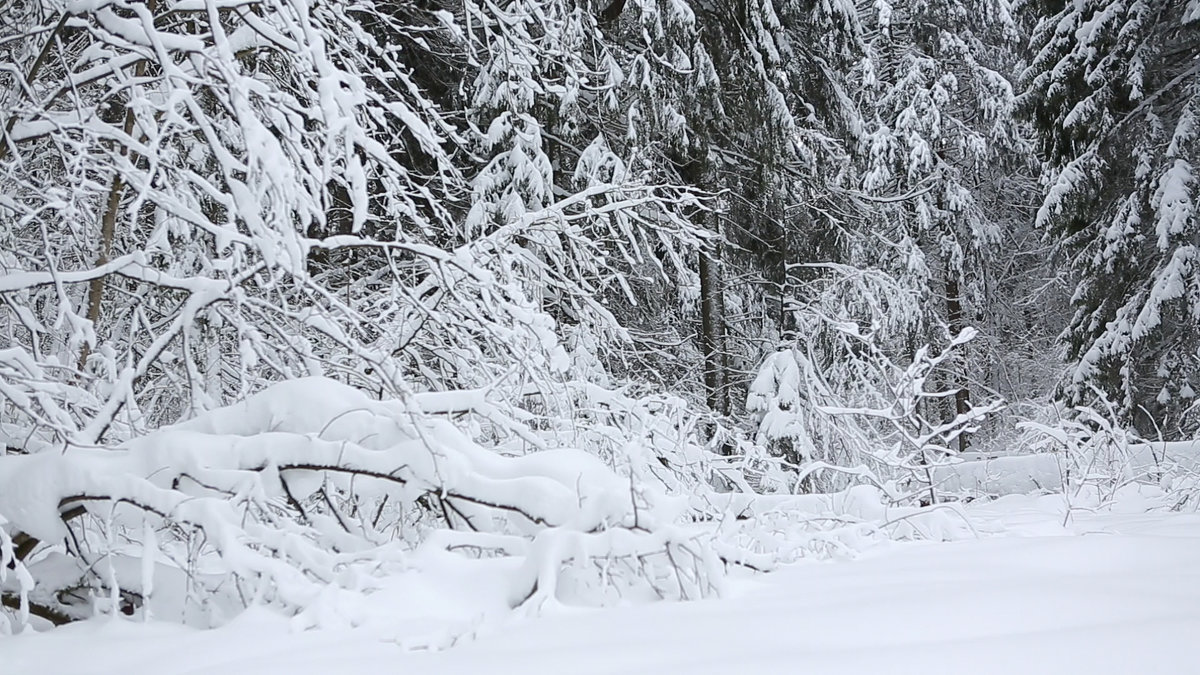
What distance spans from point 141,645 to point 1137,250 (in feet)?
37.9

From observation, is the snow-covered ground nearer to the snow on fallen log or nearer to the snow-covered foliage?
the snow on fallen log

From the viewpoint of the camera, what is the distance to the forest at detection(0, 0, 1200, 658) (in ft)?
7.26

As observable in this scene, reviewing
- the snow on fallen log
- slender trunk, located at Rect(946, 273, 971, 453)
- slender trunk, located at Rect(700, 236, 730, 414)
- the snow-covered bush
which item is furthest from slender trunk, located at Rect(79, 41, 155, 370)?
slender trunk, located at Rect(946, 273, 971, 453)

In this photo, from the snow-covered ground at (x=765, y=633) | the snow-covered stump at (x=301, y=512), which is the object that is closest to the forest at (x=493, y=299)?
the snow-covered stump at (x=301, y=512)

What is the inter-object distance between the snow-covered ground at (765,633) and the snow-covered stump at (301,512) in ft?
0.38

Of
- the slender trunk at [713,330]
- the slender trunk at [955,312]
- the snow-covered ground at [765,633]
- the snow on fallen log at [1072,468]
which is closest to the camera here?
the snow-covered ground at [765,633]

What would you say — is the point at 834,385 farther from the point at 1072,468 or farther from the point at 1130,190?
the point at 1130,190

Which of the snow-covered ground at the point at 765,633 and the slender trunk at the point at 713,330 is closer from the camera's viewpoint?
the snow-covered ground at the point at 765,633

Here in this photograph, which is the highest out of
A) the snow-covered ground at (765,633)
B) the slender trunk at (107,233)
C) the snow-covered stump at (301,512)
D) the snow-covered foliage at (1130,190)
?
the snow-covered foliage at (1130,190)

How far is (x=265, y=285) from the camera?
246 cm

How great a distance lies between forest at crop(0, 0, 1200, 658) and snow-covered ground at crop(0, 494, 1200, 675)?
113 mm

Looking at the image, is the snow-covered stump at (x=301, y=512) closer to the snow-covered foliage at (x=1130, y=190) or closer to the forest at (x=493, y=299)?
the forest at (x=493, y=299)

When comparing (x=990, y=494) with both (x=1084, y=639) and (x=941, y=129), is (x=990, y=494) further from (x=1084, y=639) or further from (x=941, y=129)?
(x=941, y=129)

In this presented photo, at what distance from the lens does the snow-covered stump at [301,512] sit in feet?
6.70
